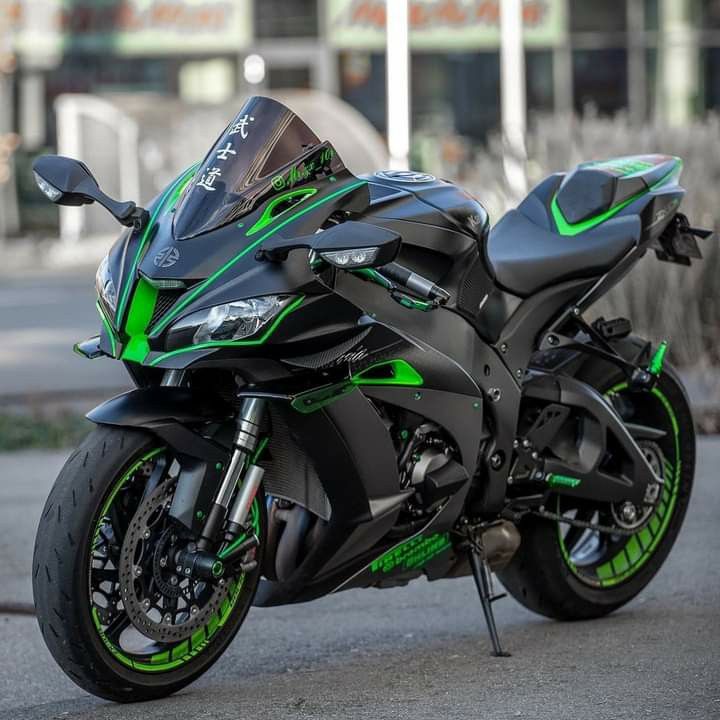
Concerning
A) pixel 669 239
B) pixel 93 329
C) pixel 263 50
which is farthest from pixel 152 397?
pixel 263 50

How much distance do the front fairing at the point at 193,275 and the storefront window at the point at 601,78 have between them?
2493cm

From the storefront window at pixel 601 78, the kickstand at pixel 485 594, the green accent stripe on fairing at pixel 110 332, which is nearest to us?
the green accent stripe on fairing at pixel 110 332

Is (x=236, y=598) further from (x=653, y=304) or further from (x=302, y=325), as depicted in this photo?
(x=653, y=304)

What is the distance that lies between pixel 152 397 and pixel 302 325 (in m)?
0.40

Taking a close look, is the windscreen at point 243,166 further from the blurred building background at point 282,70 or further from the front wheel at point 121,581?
the blurred building background at point 282,70

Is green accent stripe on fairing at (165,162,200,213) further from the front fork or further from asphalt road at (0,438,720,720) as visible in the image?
asphalt road at (0,438,720,720)

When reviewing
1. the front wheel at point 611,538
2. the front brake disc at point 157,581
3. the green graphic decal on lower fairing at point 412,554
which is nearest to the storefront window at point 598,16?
the front wheel at point 611,538

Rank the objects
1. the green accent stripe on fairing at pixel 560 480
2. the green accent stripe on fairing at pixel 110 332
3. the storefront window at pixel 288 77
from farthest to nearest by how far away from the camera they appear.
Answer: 1. the storefront window at pixel 288 77
2. the green accent stripe on fairing at pixel 560 480
3. the green accent stripe on fairing at pixel 110 332

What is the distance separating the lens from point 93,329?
13805 mm

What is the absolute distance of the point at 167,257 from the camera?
4.11 meters

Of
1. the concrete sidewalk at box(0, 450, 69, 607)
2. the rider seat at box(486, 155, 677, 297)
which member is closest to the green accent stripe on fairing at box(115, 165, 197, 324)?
the rider seat at box(486, 155, 677, 297)

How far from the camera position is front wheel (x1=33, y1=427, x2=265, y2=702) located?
4.09 metres

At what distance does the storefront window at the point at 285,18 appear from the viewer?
2806cm

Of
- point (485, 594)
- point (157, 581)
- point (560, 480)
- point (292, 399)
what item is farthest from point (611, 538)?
point (157, 581)
